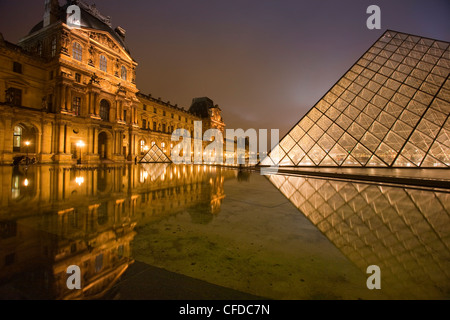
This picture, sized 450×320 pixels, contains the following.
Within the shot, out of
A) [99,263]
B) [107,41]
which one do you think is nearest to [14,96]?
[107,41]

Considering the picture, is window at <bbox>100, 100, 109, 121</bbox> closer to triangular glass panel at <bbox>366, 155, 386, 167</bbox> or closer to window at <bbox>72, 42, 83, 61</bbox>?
window at <bbox>72, 42, 83, 61</bbox>

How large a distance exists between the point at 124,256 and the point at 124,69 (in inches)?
1494

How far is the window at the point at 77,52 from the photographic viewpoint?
25453mm

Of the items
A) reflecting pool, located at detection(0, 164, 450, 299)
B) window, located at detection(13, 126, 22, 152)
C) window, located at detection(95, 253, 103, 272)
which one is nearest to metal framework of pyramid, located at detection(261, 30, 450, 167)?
A: reflecting pool, located at detection(0, 164, 450, 299)

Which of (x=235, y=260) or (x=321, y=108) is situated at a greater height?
(x=321, y=108)

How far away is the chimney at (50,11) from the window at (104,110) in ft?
38.1

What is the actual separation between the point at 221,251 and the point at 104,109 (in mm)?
34459

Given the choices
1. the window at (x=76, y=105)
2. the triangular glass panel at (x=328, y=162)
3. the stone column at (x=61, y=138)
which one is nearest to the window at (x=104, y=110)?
the window at (x=76, y=105)

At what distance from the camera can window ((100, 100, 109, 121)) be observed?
29531 mm

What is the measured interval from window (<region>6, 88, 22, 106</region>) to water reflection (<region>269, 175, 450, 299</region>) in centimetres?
3171

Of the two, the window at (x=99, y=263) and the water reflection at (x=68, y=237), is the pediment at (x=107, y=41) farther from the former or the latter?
the window at (x=99, y=263)
